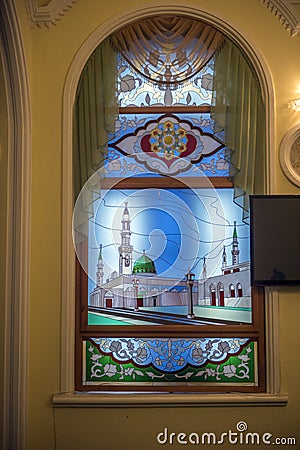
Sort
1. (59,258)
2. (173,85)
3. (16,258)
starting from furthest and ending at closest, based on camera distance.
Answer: (173,85) < (59,258) < (16,258)

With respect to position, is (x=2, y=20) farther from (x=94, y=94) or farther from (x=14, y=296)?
(x=14, y=296)


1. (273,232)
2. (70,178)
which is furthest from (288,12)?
(70,178)

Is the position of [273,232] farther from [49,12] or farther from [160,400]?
[49,12]

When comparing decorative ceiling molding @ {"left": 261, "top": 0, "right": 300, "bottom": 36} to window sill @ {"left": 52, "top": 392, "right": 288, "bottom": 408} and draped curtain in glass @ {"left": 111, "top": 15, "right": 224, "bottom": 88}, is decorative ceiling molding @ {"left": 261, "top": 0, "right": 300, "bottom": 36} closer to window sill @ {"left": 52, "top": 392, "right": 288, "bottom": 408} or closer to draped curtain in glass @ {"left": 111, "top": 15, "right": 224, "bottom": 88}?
draped curtain in glass @ {"left": 111, "top": 15, "right": 224, "bottom": 88}

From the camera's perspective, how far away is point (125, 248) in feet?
14.7

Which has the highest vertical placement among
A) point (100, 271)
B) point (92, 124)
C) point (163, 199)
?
point (92, 124)

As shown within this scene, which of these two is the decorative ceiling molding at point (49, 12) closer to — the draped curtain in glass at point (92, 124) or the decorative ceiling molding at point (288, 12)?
→ the draped curtain in glass at point (92, 124)

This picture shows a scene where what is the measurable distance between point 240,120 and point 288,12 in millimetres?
766

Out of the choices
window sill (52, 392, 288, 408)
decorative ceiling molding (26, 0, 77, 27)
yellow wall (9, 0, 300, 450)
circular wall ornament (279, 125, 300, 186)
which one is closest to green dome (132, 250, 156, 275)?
yellow wall (9, 0, 300, 450)

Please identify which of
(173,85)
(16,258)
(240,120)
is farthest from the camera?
(173,85)

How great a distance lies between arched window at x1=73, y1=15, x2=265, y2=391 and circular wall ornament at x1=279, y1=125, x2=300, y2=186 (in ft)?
0.46

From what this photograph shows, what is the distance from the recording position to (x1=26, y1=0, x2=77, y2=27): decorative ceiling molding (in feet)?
14.6

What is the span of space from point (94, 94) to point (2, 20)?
83cm

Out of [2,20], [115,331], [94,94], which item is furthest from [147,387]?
[2,20]
